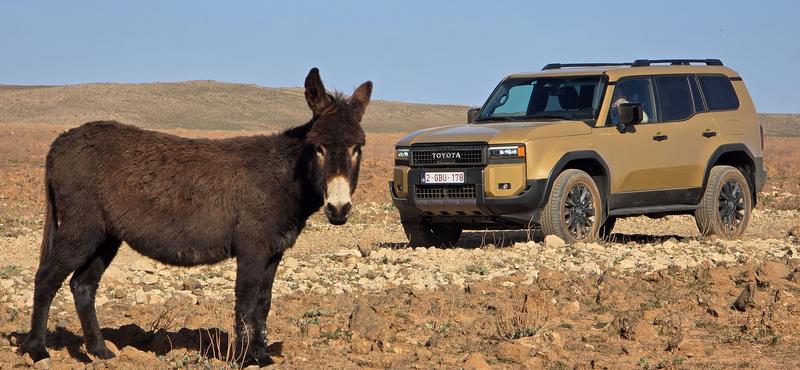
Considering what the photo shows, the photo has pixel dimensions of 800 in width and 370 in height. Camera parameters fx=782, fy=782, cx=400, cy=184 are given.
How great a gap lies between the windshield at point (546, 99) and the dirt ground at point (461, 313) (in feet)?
6.57

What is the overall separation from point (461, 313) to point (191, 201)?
292cm

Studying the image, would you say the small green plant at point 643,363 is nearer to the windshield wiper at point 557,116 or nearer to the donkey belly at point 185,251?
the donkey belly at point 185,251

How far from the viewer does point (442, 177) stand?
10.1 m

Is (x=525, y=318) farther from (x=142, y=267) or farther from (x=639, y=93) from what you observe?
(x=639, y=93)

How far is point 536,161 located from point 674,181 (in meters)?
2.68

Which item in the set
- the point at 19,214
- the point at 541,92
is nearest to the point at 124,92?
the point at 19,214

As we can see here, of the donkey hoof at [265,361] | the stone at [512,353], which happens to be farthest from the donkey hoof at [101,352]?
the stone at [512,353]

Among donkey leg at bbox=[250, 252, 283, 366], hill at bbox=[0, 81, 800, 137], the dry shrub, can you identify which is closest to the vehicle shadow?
the dry shrub

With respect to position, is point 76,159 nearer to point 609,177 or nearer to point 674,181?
point 609,177

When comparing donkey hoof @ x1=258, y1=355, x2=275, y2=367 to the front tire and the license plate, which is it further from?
the front tire

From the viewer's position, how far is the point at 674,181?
37.2ft

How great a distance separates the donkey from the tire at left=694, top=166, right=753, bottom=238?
779 cm

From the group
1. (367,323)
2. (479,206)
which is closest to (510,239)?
(479,206)

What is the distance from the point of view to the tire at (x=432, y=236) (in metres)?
11.3
